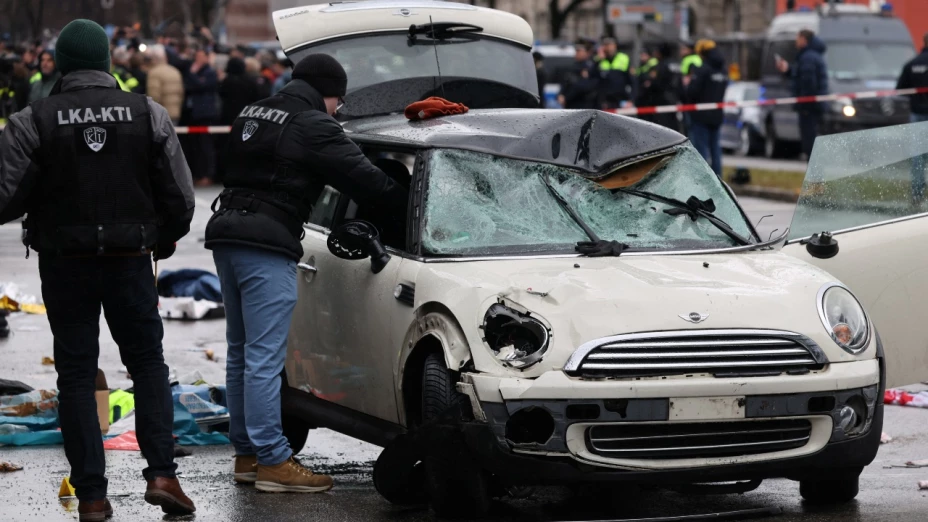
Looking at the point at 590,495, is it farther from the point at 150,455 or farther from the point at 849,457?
the point at 150,455

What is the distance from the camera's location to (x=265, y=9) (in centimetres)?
6294

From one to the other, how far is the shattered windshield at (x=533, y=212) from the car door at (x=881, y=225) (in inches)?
18.5

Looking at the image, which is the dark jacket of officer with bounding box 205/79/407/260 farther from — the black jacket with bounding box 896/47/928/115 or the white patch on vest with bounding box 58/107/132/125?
the black jacket with bounding box 896/47/928/115

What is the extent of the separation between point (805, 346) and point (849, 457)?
0.44 m

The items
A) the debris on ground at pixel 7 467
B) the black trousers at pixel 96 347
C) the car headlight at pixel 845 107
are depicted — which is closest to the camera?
the black trousers at pixel 96 347

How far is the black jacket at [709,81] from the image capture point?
66.8 feet

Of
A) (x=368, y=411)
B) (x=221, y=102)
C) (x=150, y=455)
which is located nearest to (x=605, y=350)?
(x=368, y=411)

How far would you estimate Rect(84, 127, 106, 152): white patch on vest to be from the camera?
18.8ft

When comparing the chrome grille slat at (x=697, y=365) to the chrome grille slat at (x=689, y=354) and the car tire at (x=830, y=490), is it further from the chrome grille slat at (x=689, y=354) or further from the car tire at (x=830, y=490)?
the car tire at (x=830, y=490)

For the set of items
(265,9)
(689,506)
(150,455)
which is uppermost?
(150,455)

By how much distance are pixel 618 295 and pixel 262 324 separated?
1.53 metres

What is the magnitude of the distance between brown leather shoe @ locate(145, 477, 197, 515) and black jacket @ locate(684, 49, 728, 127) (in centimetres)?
1511

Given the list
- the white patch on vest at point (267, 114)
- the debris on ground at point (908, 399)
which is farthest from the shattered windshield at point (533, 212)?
the debris on ground at point (908, 399)

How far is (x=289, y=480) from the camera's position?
6.40 m
